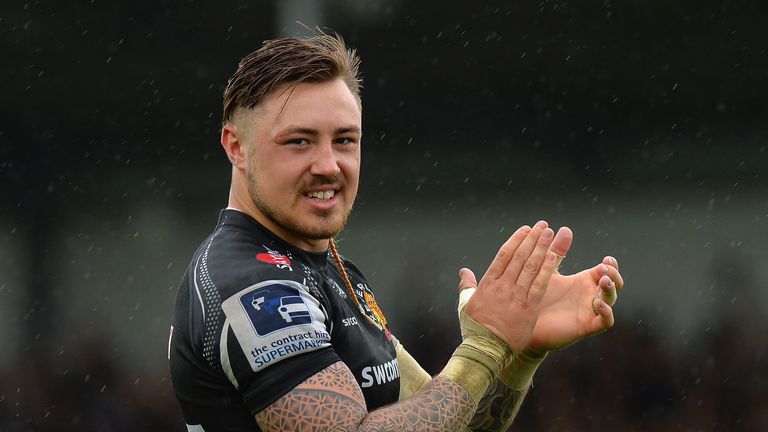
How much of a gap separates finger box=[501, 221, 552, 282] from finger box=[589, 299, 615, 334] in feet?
0.93

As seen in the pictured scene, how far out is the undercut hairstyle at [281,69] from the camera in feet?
8.68

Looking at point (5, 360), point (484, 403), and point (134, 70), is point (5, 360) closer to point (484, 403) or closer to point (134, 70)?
point (134, 70)

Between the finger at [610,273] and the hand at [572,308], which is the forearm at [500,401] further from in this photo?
the finger at [610,273]

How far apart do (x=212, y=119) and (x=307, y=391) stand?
6.00 meters

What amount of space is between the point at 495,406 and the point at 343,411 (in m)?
0.89

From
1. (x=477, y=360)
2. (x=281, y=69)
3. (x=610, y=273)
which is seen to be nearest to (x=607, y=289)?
(x=610, y=273)

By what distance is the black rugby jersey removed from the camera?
2.32m

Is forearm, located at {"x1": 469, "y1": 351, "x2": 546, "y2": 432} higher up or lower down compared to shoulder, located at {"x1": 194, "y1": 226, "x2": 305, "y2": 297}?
lower down

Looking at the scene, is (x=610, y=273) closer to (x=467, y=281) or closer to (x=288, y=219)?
(x=467, y=281)

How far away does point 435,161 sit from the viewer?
827 cm

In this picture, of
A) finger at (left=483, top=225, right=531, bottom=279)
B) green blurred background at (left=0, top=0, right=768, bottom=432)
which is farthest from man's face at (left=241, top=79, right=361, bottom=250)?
green blurred background at (left=0, top=0, right=768, bottom=432)

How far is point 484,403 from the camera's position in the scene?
122 inches

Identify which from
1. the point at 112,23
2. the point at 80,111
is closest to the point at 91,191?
the point at 80,111

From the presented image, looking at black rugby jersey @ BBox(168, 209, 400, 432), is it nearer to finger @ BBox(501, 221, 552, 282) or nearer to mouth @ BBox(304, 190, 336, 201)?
mouth @ BBox(304, 190, 336, 201)
